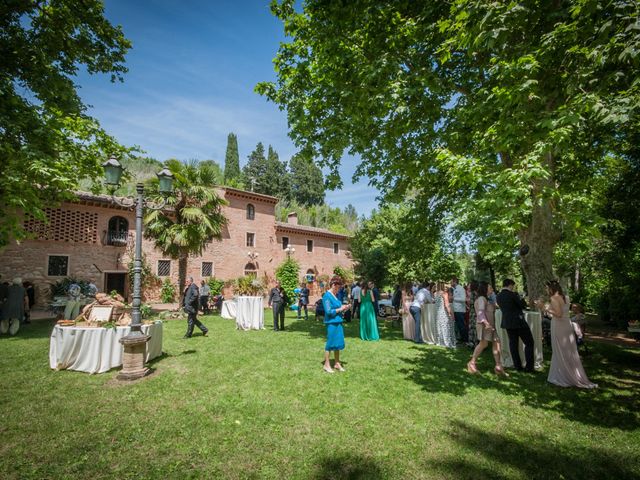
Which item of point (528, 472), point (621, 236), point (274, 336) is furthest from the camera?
point (274, 336)

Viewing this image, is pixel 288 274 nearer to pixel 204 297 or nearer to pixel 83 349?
pixel 204 297

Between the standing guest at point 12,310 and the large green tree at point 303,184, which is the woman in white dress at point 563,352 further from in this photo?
the large green tree at point 303,184

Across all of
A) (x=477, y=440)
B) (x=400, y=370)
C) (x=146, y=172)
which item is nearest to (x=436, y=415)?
(x=477, y=440)

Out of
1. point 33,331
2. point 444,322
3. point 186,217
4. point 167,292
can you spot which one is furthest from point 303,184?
point 444,322

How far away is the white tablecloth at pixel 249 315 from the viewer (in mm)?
12164

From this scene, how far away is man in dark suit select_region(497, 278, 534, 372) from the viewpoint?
250 inches

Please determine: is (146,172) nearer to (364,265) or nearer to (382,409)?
(364,265)

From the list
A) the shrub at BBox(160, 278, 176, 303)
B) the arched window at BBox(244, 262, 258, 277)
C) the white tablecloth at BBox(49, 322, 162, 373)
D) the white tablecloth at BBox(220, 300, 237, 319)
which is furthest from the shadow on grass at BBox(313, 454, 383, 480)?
the arched window at BBox(244, 262, 258, 277)

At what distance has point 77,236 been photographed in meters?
17.9

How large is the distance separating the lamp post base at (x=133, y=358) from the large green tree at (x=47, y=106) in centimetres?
647

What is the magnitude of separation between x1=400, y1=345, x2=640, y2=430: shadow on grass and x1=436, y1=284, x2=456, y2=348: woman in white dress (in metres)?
1.03

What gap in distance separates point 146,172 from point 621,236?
88164 mm

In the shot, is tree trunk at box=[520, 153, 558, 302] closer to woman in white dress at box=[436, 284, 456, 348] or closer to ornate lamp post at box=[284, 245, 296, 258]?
woman in white dress at box=[436, 284, 456, 348]

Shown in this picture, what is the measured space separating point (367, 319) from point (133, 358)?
6692 millimetres
